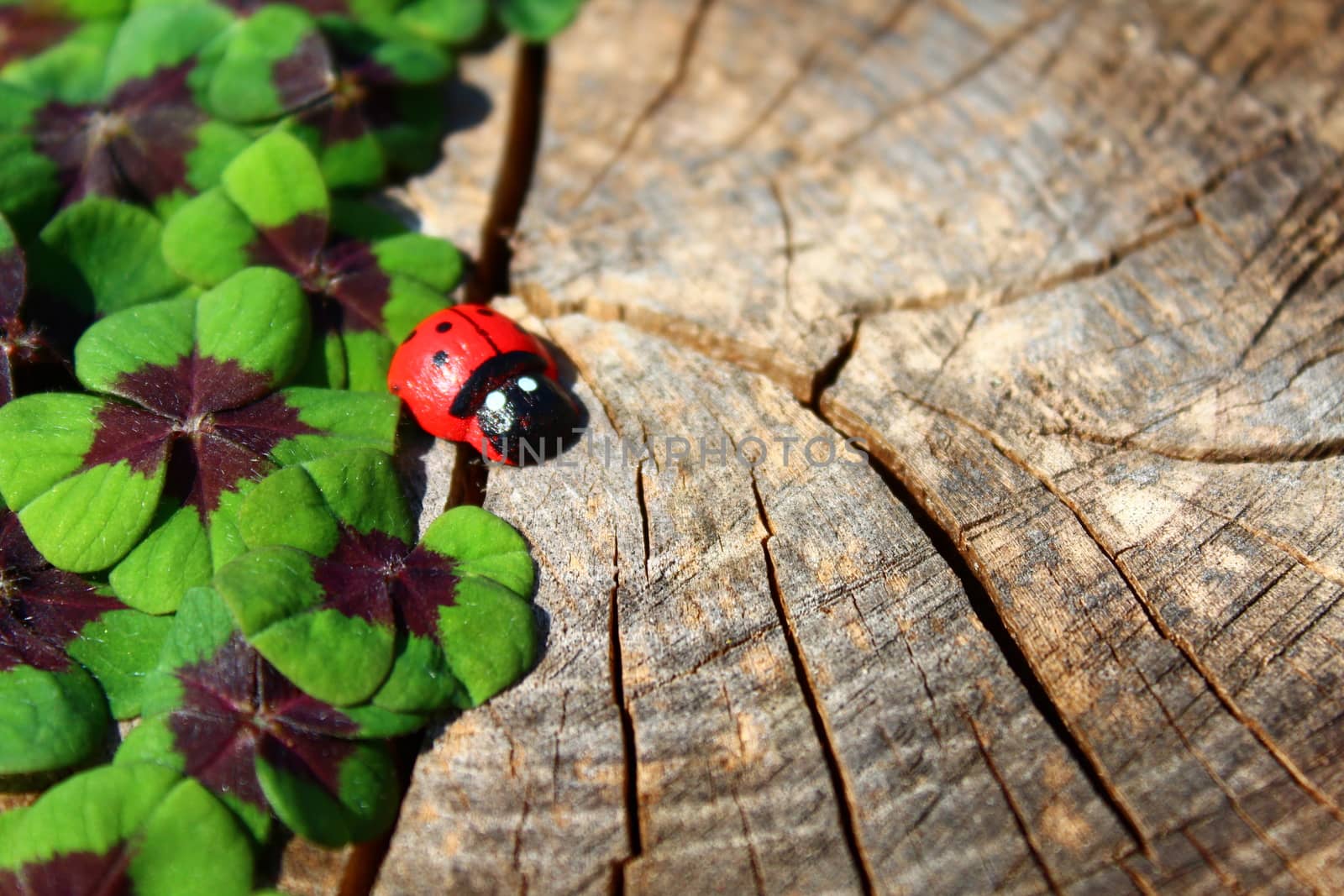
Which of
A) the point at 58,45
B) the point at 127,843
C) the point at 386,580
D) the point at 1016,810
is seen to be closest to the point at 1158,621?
the point at 1016,810

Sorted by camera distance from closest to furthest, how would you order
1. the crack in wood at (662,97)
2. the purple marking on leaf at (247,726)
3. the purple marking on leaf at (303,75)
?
the purple marking on leaf at (247,726) → the purple marking on leaf at (303,75) → the crack in wood at (662,97)

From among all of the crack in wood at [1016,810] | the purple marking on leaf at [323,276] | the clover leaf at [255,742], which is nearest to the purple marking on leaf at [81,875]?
the clover leaf at [255,742]

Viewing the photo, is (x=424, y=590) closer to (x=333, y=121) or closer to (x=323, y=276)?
(x=323, y=276)

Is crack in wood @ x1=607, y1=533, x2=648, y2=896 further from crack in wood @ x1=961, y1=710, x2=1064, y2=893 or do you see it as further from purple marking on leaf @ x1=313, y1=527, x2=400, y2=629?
crack in wood @ x1=961, y1=710, x2=1064, y2=893

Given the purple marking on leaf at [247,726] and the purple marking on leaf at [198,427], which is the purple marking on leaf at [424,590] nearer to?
the purple marking on leaf at [247,726]

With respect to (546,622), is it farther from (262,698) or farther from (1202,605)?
(1202,605)

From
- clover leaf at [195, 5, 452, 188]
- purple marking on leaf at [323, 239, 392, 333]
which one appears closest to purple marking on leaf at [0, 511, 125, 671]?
purple marking on leaf at [323, 239, 392, 333]
